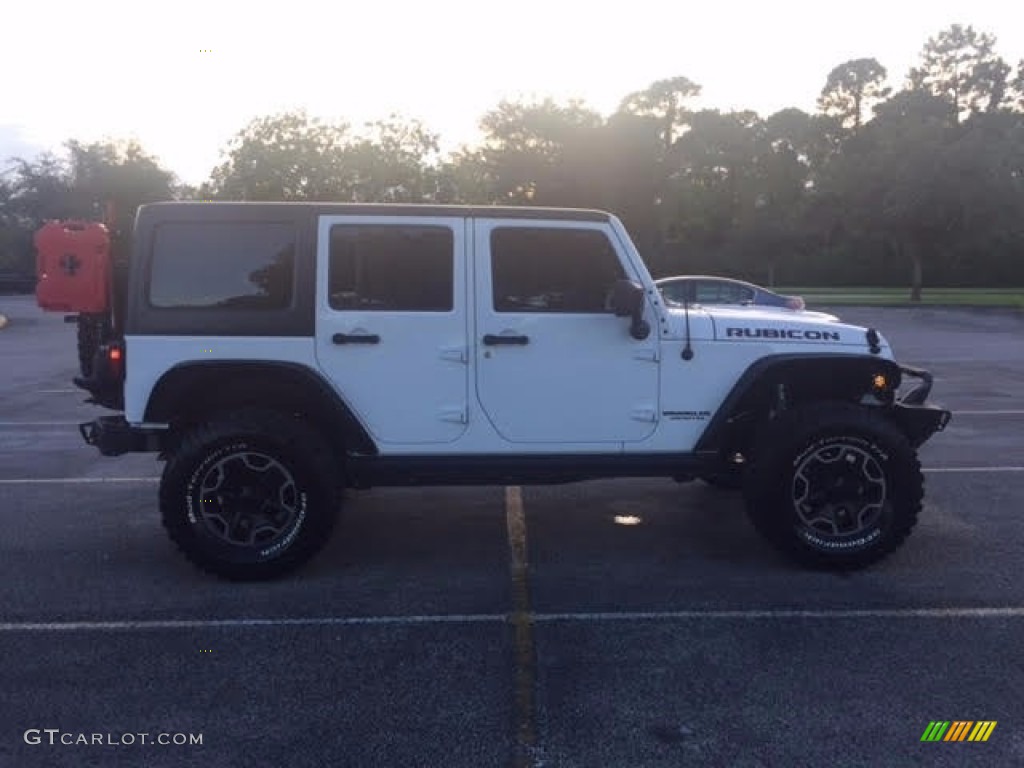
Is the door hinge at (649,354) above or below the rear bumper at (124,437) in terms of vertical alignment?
above

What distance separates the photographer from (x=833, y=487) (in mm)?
5980

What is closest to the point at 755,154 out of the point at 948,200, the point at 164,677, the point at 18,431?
the point at 948,200

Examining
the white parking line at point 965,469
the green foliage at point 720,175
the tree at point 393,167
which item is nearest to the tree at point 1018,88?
the green foliage at point 720,175

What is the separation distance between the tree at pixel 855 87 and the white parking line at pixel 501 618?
69.7 m

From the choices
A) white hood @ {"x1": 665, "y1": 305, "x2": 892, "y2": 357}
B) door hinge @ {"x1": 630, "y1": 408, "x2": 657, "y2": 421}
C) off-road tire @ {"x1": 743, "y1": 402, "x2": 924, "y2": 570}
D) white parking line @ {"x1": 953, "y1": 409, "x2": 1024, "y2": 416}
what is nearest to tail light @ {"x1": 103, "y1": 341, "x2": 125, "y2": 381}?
door hinge @ {"x1": 630, "y1": 408, "x2": 657, "y2": 421}

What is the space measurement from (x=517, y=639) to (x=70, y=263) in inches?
126

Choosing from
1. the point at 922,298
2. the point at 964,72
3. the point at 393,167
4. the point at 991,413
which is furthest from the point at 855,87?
the point at 991,413

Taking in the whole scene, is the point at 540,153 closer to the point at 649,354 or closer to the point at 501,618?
the point at 649,354

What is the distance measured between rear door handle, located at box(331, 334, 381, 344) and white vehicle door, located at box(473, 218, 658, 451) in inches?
21.5

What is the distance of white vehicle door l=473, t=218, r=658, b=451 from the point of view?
19.3 feet

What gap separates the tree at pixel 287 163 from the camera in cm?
2947

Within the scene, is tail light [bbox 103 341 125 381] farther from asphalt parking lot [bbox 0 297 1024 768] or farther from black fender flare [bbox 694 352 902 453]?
black fender flare [bbox 694 352 902 453]

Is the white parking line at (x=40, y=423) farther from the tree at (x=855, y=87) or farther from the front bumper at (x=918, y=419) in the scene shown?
the tree at (x=855, y=87)

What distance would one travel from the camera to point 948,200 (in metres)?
41.9
